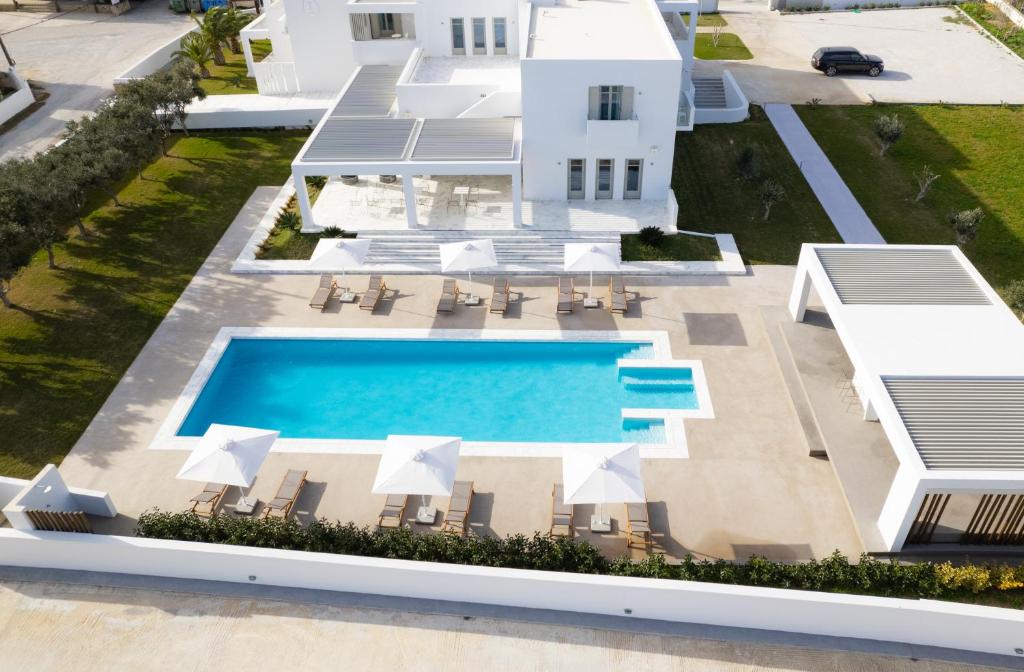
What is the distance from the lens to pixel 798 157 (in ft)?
113

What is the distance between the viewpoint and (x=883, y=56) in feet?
149

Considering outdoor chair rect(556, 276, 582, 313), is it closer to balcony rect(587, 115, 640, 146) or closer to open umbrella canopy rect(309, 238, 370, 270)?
balcony rect(587, 115, 640, 146)

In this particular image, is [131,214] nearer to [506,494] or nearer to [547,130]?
[547,130]

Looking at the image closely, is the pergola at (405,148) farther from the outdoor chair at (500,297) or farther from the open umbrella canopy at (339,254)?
the outdoor chair at (500,297)

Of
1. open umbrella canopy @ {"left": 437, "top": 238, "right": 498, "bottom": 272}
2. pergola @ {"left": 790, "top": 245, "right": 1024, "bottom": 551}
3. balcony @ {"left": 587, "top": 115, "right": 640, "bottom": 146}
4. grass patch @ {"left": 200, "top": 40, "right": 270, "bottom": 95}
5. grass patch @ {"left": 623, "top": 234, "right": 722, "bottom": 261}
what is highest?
balcony @ {"left": 587, "top": 115, "right": 640, "bottom": 146}

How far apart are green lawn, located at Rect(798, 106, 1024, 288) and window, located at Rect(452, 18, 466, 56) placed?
17893mm

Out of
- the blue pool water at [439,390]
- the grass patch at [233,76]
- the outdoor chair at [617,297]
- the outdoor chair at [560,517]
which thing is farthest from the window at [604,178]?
the grass patch at [233,76]

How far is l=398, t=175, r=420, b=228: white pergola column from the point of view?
2791 cm

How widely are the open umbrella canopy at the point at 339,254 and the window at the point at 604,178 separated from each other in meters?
9.85

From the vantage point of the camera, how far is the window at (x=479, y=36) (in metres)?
34.8

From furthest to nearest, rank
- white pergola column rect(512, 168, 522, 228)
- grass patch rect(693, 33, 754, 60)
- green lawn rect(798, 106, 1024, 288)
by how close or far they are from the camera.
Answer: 1. grass patch rect(693, 33, 754, 60)
2. green lawn rect(798, 106, 1024, 288)
3. white pergola column rect(512, 168, 522, 228)

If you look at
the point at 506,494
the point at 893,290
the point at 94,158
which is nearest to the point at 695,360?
the point at 893,290

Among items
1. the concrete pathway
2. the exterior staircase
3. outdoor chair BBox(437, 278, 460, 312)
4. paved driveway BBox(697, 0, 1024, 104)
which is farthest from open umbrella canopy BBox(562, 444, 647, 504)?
paved driveway BBox(697, 0, 1024, 104)

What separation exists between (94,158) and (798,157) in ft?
98.5
